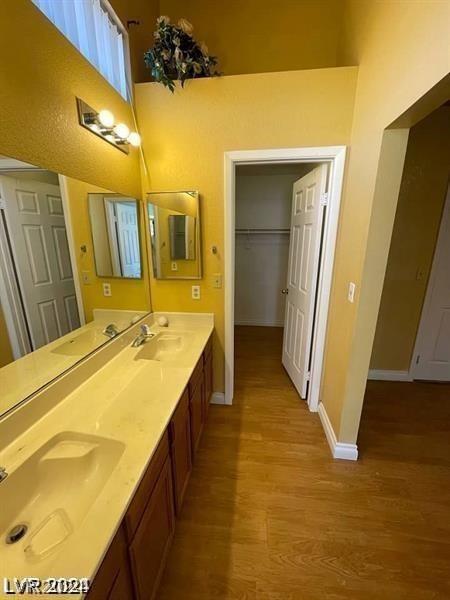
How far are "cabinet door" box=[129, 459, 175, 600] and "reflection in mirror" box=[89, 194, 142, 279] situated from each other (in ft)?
4.01

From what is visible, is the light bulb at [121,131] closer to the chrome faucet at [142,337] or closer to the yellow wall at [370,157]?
the chrome faucet at [142,337]

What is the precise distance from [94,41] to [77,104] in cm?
50

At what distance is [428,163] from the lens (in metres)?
2.21

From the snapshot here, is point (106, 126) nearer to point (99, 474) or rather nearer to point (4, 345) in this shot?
point (4, 345)

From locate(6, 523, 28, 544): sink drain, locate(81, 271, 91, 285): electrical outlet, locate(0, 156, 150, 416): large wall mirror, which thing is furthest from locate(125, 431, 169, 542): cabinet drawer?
locate(81, 271, 91, 285): electrical outlet

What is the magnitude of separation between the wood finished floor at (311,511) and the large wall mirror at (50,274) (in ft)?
3.81

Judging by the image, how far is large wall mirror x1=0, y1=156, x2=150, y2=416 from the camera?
1.00 metres

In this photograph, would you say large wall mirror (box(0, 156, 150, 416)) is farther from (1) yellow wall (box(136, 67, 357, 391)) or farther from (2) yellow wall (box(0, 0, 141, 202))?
(1) yellow wall (box(136, 67, 357, 391))

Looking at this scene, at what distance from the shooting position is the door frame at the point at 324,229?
1.81m

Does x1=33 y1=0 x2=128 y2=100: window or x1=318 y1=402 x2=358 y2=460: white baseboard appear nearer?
x1=33 y1=0 x2=128 y2=100: window

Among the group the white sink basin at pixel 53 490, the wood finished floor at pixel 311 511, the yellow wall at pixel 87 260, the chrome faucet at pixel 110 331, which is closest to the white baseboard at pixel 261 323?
the wood finished floor at pixel 311 511

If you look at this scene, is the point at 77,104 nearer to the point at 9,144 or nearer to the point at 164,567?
the point at 9,144

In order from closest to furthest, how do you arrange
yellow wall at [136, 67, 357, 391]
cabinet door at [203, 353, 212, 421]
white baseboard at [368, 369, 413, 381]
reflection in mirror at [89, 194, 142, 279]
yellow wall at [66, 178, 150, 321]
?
1. yellow wall at [66, 178, 150, 321]
2. reflection in mirror at [89, 194, 142, 279]
3. yellow wall at [136, 67, 357, 391]
4. cabinet door at [203, 353, 212, 421]
5. white baseboard at [368, 369, 413, 381]

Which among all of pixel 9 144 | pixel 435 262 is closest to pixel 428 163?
pixel 435 262
